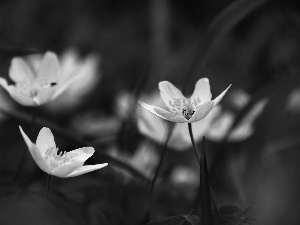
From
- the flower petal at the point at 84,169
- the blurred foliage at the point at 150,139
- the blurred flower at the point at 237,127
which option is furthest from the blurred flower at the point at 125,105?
the flower petal at the point at 84,169

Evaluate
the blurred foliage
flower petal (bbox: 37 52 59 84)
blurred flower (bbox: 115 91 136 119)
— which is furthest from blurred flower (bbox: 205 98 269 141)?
flower petal (bbox: 37 52 59 84)

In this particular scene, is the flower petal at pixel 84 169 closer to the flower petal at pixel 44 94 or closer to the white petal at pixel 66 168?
the white petal at pixel 66 168

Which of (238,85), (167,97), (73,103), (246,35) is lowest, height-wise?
(167,97)

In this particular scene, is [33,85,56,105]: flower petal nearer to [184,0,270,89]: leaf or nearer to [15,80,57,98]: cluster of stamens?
[15,80,57,98]: cluster of stamens

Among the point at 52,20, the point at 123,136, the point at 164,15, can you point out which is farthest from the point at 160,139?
the point at 52,20

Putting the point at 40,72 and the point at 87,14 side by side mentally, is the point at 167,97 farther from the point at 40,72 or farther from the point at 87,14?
the point at 87,14

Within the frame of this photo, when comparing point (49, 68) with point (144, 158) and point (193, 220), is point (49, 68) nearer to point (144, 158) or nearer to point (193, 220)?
point (144, 158)

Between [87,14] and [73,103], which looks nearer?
[73,103]
